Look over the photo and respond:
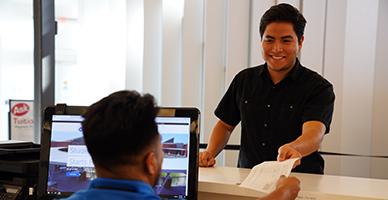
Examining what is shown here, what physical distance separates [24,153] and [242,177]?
105cm

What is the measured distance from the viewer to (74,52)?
5.39 metres

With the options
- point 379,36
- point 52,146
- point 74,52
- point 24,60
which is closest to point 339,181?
point 52,146

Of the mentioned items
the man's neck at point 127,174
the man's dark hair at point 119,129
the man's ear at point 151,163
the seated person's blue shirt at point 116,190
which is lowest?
the seated person's blue shirt at point 116,190

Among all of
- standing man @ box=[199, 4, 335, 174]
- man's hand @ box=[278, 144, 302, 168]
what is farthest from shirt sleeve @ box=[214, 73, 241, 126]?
man's hand @ box=[278, 144, 302, 168]

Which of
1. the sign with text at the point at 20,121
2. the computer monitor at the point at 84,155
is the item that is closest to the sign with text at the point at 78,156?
the computer monitor at the point at 84,155

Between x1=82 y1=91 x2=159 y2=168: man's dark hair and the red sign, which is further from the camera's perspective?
the red sign

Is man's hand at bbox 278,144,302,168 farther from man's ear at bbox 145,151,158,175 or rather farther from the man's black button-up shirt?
man's ear at bbox 145,151,158,175

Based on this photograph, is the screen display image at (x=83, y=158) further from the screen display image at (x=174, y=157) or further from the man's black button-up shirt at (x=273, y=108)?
the man's black button-up shirt at (x=273, y=108)

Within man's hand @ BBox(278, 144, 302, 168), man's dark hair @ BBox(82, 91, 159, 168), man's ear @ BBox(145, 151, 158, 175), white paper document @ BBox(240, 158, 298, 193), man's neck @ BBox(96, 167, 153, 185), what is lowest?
white paper document @ BBox(240, 158, 298, 193)

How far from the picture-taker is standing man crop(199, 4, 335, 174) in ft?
6.59

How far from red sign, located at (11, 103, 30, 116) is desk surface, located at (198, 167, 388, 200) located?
339 cm

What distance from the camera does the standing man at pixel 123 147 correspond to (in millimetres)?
882

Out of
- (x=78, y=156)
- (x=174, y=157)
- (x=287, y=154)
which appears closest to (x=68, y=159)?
(x=78, y=156)

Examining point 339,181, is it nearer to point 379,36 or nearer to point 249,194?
point 249,194
